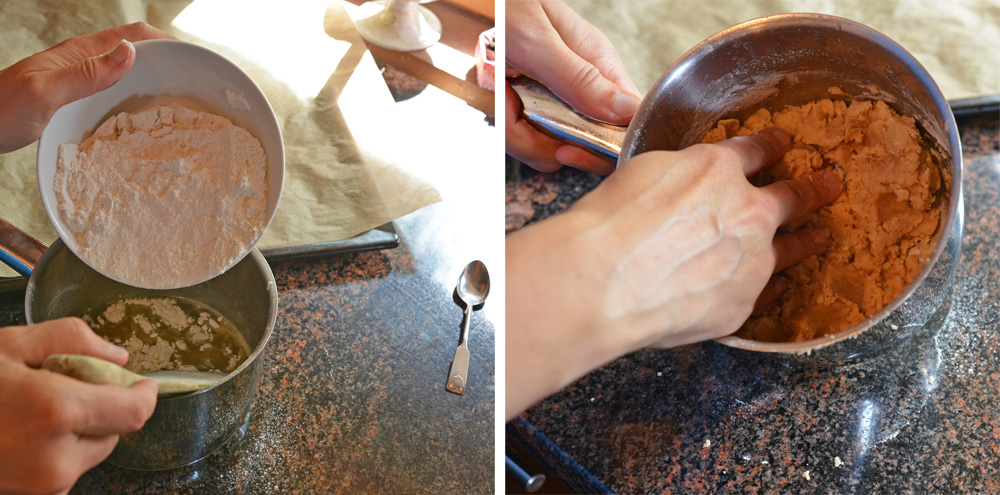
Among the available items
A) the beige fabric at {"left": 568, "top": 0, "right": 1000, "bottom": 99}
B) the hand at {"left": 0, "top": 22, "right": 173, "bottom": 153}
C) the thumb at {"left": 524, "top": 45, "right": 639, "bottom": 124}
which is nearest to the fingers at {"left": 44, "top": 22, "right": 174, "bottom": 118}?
the hand at {"left": 0, "top": 22, "right": 173, "bottom": 153}

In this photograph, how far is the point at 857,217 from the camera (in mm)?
323

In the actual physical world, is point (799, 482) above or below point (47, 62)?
below

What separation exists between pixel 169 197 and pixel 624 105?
9.5 inches

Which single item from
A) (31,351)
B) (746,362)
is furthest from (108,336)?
(746,362)

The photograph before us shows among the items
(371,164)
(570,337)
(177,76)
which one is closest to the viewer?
(570,337)

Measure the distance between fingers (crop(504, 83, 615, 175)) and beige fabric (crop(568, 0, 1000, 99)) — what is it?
0.11 m

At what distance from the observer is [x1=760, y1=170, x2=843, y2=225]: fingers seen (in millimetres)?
304

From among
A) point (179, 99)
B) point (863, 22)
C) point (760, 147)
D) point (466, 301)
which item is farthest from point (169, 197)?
point (863, 22)

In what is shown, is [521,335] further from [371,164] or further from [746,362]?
[371,164]

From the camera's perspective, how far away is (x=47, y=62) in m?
0.39

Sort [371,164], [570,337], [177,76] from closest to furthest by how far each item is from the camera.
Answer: [570,337] → [177,76] → [371,164]

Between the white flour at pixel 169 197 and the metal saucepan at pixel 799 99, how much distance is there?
156 mm

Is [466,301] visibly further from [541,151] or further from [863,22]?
[863,22]

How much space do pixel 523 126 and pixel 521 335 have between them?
0.21 metres
